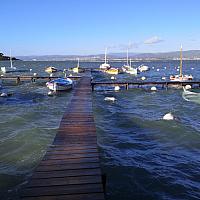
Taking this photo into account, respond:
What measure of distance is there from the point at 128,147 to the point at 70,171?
791 cm

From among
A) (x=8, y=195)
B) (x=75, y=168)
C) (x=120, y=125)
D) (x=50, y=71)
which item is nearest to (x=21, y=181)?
(x=8, y=195)

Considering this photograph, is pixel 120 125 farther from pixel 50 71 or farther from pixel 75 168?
pixel 50 71

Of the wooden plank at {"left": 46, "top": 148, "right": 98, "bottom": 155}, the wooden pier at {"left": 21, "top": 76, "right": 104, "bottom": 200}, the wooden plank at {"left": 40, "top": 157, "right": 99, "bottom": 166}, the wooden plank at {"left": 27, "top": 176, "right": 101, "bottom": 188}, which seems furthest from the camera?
the wooden plank at {"left": 46, "top": 148, "right": 98, "bottom": 155}

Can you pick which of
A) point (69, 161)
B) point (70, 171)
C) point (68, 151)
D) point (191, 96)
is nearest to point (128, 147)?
point (68, 151)

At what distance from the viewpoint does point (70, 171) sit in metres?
10.7

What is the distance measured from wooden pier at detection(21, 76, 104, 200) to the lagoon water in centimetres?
157

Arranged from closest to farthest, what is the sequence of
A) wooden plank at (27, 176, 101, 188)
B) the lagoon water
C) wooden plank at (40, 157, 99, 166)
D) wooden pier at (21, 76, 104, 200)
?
1. wooden pier at (21, 76, 104, 200)
2. wooden plank at (27, 176, 101, 188)
3. wooden plank at (40, 157, 99, 166)
4. the lagoon water

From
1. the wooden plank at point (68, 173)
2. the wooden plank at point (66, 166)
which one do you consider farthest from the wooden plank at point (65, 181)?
the wooden plank at point (66, 166)

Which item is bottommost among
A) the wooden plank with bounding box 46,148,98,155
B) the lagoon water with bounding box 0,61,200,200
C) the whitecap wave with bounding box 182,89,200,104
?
the whitecap wave with bounding box 182,89,200,104

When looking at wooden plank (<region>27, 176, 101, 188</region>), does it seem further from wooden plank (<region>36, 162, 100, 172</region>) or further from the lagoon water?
the lagoon water

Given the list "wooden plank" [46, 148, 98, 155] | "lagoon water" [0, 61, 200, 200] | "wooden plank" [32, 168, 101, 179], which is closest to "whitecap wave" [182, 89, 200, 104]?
"lagoon water" [0, 61, 200, 200]

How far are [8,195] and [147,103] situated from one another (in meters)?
26.1

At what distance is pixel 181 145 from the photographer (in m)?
18.6

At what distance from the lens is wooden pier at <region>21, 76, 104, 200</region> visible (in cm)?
893
